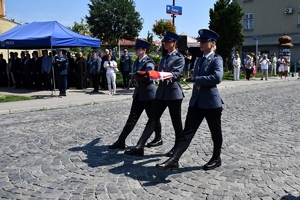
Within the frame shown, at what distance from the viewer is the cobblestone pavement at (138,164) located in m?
4.13

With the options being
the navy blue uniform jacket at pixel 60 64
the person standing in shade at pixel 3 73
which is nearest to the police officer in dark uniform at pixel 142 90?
the navy blue uniform jacket at pixel 60 64

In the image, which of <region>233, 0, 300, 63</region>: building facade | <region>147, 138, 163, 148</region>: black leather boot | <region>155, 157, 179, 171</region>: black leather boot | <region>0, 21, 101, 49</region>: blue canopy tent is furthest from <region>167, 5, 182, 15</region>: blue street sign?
<region>233, 0, 300, 63</region>: building facade

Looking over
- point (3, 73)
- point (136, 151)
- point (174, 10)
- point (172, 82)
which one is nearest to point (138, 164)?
point (136, 151)

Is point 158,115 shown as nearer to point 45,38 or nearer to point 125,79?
point 45,38

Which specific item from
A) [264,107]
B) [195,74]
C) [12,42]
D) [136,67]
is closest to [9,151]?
[136,67]

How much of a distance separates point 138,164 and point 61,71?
31.9 feet

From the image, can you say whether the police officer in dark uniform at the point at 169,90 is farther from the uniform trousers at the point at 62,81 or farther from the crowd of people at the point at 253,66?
the crowd of people at the point at 253,66

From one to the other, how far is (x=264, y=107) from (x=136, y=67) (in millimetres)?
6408

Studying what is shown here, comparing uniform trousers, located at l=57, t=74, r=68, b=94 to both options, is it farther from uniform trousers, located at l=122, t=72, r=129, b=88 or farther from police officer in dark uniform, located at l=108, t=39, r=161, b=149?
police officer in dark uniform, located at l=108, t=39, r=161, b=149

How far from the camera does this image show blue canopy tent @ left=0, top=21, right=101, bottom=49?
14180 mm

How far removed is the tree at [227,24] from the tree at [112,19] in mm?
46120

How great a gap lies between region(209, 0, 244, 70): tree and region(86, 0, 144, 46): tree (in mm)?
46120

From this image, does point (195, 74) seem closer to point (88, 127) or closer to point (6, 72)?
point (88, 127)

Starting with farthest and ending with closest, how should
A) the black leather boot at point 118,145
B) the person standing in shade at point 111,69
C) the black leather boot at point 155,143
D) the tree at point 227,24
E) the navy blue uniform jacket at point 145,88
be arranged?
1. the tree at point 227,24
2. the person standing in shade at point 111,69
3. the black leather boot at point 155,143
4. the black leather boot at point 118,145
5. the navy blue uniform jacket at point 145,88
